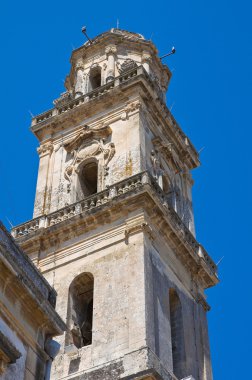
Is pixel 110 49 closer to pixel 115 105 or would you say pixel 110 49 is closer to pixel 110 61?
pixel 110 61

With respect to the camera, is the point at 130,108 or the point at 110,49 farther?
the point at 110,49

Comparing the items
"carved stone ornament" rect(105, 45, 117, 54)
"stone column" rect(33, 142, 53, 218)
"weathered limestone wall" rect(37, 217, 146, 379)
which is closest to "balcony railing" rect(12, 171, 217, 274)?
"weathered limestone wall" rect(37, 217, 146, 379)

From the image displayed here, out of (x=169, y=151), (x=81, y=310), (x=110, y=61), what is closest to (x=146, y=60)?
(x=110, y=61)

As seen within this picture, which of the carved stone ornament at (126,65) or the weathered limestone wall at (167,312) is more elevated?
the carved stone ornament at (126,65)

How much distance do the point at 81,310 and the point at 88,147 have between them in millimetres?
7126

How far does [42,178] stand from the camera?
29.7 metres

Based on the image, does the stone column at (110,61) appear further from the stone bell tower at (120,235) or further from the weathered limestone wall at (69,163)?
the weathered limestone wall at (69,163)

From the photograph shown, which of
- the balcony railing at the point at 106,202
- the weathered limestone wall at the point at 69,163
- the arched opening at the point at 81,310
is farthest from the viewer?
the weathered limestone wall at the point at 69,163

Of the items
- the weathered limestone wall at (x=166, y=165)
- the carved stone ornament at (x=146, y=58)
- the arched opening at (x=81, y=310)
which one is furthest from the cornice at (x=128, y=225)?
the carved stone ornament at (x=146, y=58)

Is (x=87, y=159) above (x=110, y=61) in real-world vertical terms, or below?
below

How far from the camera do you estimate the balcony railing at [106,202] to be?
83.5ft

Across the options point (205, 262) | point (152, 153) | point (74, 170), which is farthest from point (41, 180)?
point (205, 262)

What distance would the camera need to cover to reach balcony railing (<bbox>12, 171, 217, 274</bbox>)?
25.5 m

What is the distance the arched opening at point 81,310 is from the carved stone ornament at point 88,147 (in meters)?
5.17
